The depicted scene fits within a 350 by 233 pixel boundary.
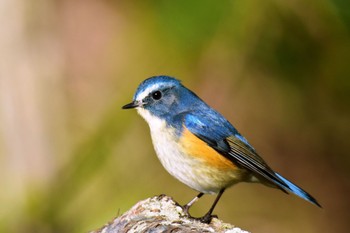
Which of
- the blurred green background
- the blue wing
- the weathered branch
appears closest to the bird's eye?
the blue wing

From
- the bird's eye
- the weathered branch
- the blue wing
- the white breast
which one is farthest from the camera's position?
the bird's eye

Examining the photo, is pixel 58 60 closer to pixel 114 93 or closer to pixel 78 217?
pixel 114 93

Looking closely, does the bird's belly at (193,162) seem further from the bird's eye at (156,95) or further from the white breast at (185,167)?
the bird's eye at (156,95)

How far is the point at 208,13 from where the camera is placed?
5.71 meters

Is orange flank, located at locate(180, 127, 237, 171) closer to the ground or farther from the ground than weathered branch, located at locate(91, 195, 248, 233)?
farther from the ground

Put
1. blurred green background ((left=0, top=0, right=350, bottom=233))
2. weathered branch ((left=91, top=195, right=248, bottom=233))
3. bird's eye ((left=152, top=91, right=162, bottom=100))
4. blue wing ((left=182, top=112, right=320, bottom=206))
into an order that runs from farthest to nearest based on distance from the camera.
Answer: blurred green background ((left=0, top=0, right=350, bottom=233)) → bird's eye ((left=152, top=91, right=162, bottom=100)) → blue wing ((left=182, top=112, right=320, bottom=206)) → weathered branch ((left=91, top=195, right=248, bottom=233))

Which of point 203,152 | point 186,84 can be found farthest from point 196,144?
point 186,84

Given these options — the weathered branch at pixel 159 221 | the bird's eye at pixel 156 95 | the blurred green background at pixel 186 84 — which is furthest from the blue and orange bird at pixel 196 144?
the blurred green background at pixel 186 84

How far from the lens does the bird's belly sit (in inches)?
203

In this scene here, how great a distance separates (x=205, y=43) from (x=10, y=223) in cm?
172

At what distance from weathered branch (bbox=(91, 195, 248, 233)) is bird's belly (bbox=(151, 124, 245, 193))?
0.32 m

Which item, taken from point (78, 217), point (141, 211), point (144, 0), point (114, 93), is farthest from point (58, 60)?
point (141, 211)

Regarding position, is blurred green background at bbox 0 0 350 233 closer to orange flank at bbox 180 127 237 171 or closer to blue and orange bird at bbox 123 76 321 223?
blue and orange bird at bbox 123 76 321 223

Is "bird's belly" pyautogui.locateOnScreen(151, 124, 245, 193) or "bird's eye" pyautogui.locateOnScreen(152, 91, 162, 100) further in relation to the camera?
"bird's eye" pyautogui.locateOnScreen(152, 91, 162, 100)
